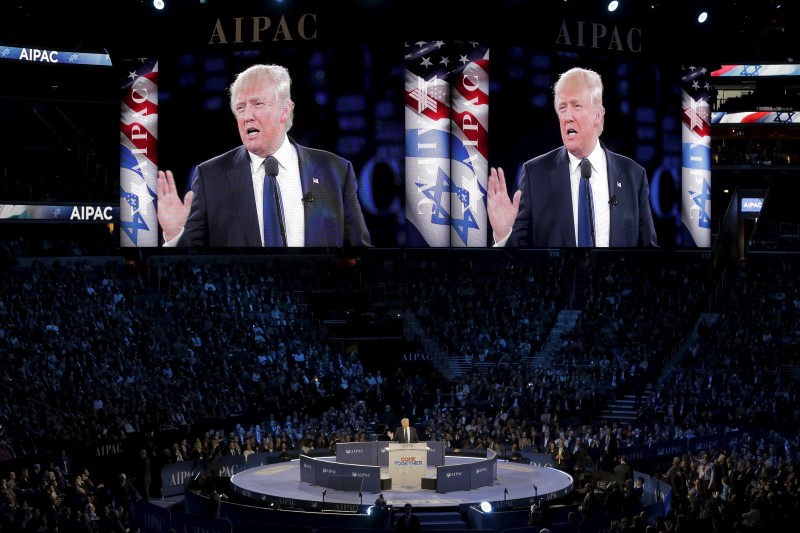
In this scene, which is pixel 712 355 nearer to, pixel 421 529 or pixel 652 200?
pixel 652 200

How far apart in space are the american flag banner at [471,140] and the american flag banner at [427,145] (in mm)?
224

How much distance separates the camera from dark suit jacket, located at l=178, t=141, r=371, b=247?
3047 centimetres

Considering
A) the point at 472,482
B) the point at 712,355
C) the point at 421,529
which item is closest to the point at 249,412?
the point at 472,482

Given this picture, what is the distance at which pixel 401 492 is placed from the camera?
26.6 meters

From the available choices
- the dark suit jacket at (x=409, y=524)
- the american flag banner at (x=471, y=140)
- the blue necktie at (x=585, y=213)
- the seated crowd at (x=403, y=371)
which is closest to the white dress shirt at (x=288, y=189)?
the american flag banner at (x=471, y=140)

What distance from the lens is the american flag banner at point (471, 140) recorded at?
30.8 m

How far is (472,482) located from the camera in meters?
26.7

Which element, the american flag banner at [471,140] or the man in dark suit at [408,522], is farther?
the american flag banner at [471,140]

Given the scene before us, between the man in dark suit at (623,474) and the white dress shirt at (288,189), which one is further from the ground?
the white dress shirt at (288,189)

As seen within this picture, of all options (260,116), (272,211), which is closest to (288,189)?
(272,211)

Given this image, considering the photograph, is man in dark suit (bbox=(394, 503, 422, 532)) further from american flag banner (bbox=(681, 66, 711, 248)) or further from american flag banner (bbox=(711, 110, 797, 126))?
american flag banner (bbox=(711, 110, 797, 126))

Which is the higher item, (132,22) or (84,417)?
(132,22)

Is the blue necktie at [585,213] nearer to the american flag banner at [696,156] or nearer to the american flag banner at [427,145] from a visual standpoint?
the american flag banner at [696,156]

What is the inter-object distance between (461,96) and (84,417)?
1263 centimetres
